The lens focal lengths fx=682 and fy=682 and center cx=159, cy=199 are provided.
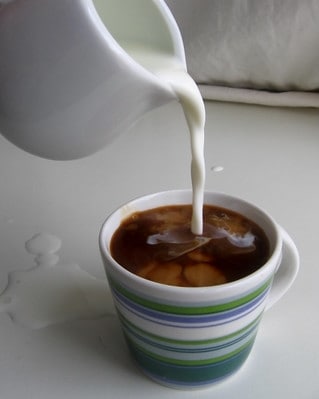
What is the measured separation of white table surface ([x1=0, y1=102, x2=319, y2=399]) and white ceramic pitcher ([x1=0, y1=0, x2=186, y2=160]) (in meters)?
0.13

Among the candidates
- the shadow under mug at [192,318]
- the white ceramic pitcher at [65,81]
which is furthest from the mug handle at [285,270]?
the white ceramic pitcher at [65,81]

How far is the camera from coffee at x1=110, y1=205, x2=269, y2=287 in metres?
0.40

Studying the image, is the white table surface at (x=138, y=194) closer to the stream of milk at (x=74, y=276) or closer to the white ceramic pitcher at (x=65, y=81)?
the stream of milk at (x=74, y=276)

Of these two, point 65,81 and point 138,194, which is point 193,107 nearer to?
point 65,81

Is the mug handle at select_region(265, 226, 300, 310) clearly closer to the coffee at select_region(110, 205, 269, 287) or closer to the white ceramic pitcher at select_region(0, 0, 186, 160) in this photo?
the coffee at select_region(110, 205, 269, 287)

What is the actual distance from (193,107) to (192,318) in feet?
0.45

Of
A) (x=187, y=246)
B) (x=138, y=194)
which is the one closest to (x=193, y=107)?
(x=187, y=246)

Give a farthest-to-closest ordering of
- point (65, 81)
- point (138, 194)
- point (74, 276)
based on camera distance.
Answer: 1. point (138, 194)
2. point (74, 276)
3. point (65, 81)

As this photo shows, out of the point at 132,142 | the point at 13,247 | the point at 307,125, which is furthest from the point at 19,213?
the point at 307,125

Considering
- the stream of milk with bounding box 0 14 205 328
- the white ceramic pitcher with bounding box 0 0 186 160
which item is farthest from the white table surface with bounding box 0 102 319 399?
the white ceramic pitcher with bounding box 0 0 186 160

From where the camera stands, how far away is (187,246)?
432 millimetres

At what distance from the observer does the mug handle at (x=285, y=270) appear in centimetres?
44

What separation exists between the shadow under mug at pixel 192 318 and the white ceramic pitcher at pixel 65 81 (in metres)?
0.07

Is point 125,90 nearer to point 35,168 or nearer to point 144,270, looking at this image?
point 144,270
